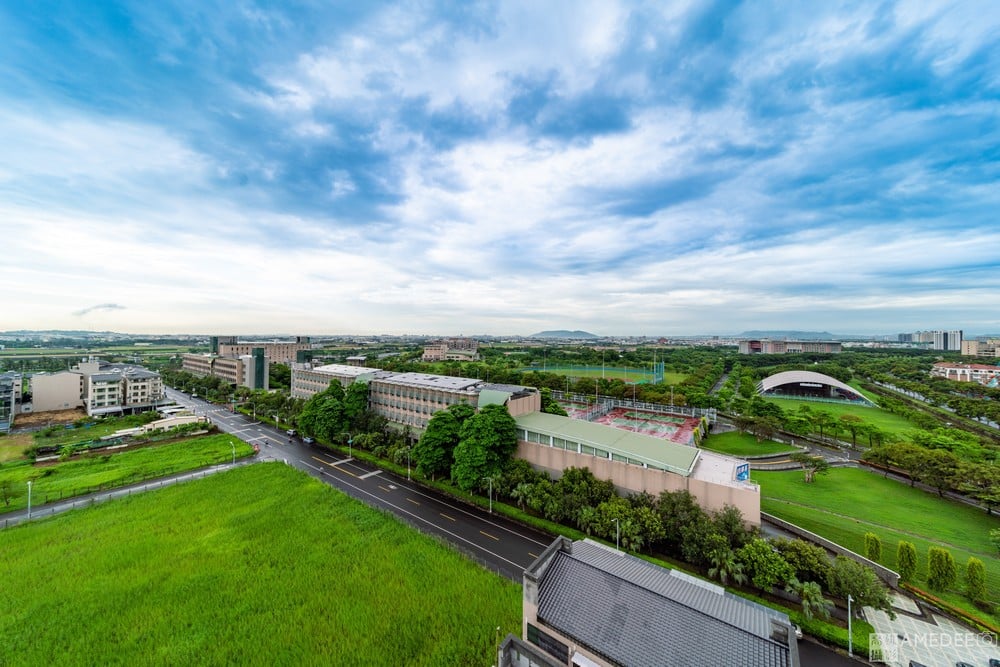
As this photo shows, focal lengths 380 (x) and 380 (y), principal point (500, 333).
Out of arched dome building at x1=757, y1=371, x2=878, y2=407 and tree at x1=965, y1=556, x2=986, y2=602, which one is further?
arched dome building at x1=757, y1=371, x2=878, y2=407

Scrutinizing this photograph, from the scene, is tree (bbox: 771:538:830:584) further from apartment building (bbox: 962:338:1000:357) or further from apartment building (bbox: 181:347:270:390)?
apartment building (bbox: 962:338:1000:357)

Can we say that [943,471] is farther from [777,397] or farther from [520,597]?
[777,397]

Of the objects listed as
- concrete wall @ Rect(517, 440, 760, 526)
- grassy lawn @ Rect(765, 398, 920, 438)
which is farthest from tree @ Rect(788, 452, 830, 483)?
grassy lawn @ Rect(765, 398, 920, 438)

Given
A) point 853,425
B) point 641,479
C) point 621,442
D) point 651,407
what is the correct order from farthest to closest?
point 651,407 → point 853,425 → point 621,442 → point 641,479

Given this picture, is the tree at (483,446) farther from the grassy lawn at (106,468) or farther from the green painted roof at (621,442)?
the grassy lawn at (106,468)

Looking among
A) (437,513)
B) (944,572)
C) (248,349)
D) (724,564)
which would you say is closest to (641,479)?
(724,564)

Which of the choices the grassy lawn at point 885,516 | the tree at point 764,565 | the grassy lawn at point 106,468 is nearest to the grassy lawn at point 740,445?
the grassy lawn at point 885,516

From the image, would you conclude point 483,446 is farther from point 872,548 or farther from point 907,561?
point 907,561
